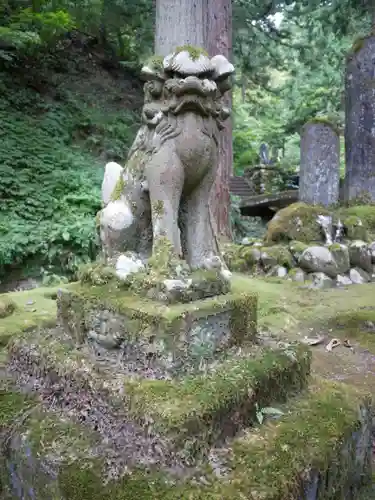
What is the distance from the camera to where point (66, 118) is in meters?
8.80

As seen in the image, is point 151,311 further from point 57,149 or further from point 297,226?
point 57,149

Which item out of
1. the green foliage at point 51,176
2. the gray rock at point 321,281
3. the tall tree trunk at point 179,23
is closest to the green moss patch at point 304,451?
the gray rock at point 321,281

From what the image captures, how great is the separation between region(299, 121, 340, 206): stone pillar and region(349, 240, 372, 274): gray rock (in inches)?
94.2

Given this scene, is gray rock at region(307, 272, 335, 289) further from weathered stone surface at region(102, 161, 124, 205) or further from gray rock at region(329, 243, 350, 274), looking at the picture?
weathered stone surface at region(102, 161, 124, 205)

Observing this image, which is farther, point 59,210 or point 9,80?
point 9,80

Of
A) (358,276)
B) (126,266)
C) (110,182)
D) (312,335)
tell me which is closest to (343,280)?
(358,276)

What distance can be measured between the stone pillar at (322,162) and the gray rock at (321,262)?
2637mm

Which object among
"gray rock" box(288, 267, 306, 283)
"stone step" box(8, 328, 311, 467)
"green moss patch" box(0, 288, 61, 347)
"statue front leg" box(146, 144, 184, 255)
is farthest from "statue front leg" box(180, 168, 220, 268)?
"gray rock" box(288, 267, 306, 283)

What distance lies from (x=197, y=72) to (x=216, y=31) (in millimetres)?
4856

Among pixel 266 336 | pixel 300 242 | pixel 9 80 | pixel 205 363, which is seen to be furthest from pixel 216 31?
pixel 205 363

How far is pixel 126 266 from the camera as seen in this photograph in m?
1.98

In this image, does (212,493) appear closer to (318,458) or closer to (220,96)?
(318,458)

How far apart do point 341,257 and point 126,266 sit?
3532 millimetres

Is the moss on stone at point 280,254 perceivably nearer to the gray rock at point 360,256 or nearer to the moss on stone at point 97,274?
the gray rock at point 360,256
